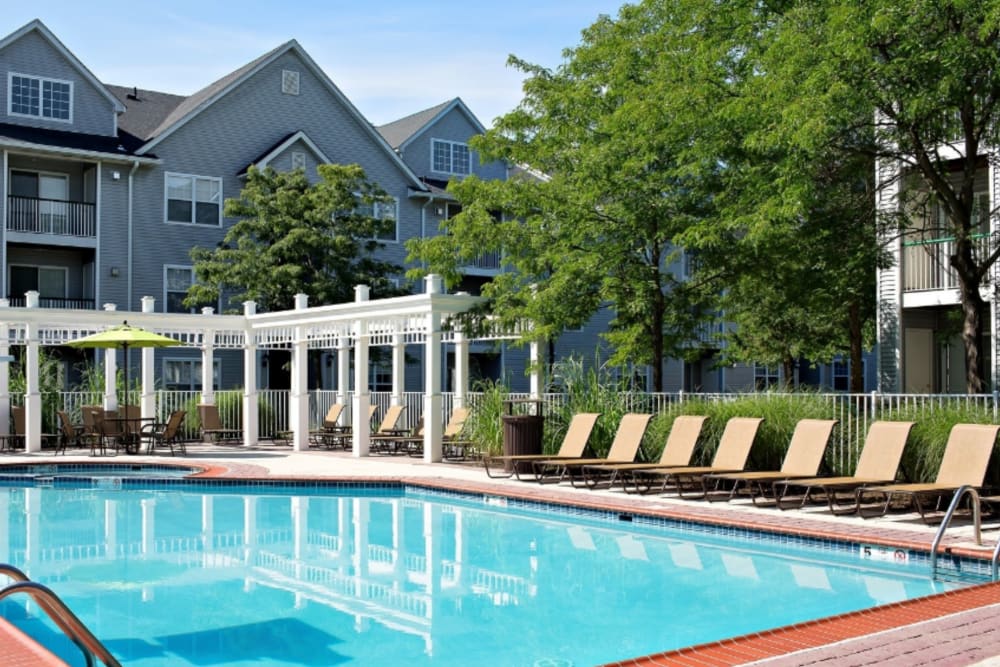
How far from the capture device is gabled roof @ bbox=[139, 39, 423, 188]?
30438mm

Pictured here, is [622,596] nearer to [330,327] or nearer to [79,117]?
[330,327]

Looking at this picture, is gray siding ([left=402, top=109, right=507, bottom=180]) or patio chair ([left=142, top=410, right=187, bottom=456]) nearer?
patio chair ([left=142, top=410, right=187, bottom=456])

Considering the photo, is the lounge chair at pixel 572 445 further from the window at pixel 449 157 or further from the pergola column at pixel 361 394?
the window at pixel 449 157

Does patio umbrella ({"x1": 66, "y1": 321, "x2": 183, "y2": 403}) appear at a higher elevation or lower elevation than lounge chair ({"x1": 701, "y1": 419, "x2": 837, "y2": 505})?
higher

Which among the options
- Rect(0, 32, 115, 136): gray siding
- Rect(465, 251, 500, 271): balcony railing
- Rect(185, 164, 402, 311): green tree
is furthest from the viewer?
Rect(465, 251, 500, 271): balcony railing

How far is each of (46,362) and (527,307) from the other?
43.4 feet

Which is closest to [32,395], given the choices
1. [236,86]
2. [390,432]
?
[390,432]

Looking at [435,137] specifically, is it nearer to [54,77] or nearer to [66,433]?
[54,77]

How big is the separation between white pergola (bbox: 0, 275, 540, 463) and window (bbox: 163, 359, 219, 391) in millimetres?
6025

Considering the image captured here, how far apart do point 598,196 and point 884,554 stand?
26.1 feet

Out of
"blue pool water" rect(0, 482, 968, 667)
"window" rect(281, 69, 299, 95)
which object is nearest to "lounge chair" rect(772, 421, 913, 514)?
"blue pool water" rect(0, 482, 968, 667)

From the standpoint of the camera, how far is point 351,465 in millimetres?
19156

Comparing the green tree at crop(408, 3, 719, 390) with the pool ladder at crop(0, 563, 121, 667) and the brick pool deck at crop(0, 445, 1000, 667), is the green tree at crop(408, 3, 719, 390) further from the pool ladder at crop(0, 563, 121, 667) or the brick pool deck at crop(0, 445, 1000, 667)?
the pool ladder at crop(0, 563, 121, 667)

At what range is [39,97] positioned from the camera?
29234mm
